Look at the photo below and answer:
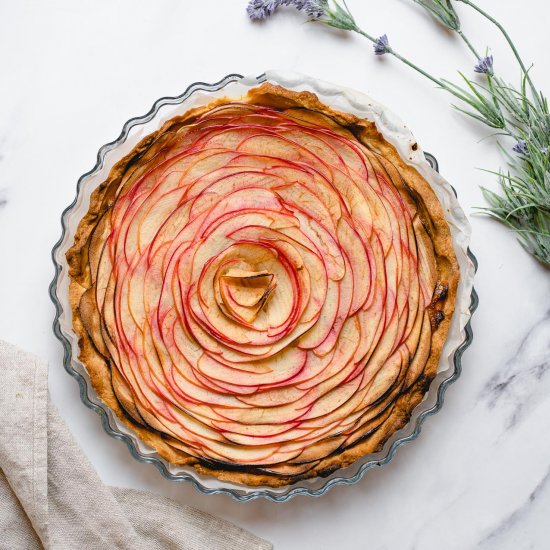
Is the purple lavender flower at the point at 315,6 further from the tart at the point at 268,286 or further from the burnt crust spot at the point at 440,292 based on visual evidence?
the burnt crust spot at the point at 440,292

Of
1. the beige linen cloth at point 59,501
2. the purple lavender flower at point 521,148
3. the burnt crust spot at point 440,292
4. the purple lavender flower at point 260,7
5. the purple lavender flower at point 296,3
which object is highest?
the purple lavender flower at point 296,3

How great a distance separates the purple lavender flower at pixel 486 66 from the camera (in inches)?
81.7

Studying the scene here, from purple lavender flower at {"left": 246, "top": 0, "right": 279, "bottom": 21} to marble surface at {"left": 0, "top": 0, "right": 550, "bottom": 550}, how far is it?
4 cm

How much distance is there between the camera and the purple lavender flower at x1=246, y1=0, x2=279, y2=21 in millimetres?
2104

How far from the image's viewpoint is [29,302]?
2119 millimetres

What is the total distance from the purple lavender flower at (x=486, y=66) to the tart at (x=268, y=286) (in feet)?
1.28

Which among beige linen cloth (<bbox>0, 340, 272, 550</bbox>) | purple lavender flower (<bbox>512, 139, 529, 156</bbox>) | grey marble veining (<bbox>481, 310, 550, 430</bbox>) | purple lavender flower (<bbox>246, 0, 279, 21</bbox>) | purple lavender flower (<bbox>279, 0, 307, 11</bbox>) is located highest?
purple lavender flower (<bbox>279, 0, 307, 11</bbox>)

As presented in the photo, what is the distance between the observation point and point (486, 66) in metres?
2.08

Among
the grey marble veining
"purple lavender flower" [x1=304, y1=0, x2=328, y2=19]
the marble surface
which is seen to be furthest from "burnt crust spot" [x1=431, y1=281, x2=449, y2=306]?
"purple lavender flower" [x1=304, y1=0, x2=328, y2=19]

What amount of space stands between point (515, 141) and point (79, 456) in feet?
4.90

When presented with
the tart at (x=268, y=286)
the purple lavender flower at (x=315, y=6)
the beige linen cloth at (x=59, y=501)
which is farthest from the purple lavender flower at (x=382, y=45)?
the beige linen cloth at (x=59, y=501)

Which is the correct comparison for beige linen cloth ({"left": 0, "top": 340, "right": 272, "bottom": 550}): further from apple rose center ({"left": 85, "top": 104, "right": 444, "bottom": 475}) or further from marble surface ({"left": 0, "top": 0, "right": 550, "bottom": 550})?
apple rose center ({"left": 85, "top": 104, "right": 444, "bottom": 475})

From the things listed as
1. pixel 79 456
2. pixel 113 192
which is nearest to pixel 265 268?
pixel 113 192

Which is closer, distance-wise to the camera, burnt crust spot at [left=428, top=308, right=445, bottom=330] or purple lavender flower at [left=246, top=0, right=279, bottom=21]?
burnt crust spot at [left=428, top=308, right=445, bottom=330]
